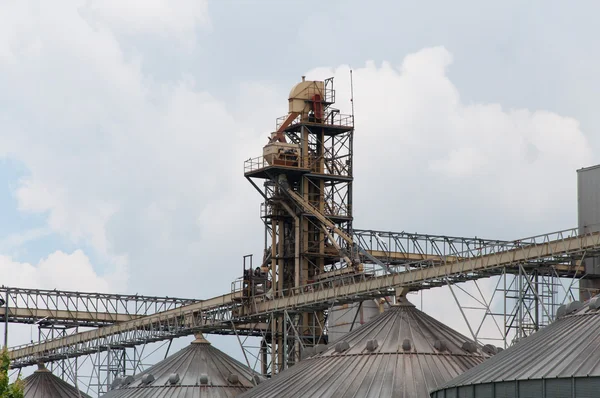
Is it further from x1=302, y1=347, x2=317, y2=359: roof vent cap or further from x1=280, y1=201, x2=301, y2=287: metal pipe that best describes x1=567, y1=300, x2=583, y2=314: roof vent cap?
x1=280, y1=201, x2=301, y2=287: metal pipe

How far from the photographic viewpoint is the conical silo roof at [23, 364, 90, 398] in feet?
323

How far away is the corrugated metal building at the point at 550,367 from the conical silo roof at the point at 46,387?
5136cm

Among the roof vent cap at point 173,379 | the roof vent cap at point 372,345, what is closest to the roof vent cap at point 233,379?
the roof vent cap at point 173,379

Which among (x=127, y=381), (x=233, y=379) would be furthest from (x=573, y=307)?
(x=127, y=381)

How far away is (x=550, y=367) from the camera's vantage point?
47.2 metres

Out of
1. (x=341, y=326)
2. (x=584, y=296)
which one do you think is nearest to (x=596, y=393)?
(x=584, y=296)

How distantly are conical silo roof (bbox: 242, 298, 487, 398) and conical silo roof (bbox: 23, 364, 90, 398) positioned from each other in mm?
32046

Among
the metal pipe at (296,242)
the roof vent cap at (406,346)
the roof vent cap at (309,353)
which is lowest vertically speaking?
the roof vent cap at (406,346)

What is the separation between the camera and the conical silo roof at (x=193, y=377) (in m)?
82.8

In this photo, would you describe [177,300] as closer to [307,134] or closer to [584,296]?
[307,134]

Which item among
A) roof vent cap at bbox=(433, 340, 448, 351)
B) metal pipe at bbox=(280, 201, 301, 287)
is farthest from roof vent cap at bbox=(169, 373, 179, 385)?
roof vent cap at bbox=(433, 340, 448, 351)

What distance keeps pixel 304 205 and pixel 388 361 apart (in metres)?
36.0

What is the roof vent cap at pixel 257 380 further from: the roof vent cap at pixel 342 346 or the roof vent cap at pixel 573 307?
the roof vent cap at pixel 573 307

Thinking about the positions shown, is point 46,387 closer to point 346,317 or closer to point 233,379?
point 233,379
